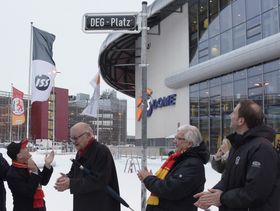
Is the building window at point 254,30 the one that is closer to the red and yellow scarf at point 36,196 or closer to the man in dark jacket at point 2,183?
the man in dark jacket at point 2,183

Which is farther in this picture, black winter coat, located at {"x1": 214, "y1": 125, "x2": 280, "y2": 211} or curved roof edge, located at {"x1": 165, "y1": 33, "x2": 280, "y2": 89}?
curved roof edge, located at {"x1": 165, "y1": 33, "x2": 280, "y2": 89}

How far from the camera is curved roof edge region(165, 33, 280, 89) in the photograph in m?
21.5

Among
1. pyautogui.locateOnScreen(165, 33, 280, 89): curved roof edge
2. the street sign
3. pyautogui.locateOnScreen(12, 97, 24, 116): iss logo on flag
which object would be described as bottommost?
pyautogui.locateOnScreen(12, 97, 24, 116): iss logo on flag

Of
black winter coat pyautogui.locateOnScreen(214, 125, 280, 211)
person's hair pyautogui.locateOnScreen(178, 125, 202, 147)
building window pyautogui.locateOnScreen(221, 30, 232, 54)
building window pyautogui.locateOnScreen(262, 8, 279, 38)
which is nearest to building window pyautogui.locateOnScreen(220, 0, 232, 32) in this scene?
building window pyautogui.locateOnScreen(221, 30, 232, 54)

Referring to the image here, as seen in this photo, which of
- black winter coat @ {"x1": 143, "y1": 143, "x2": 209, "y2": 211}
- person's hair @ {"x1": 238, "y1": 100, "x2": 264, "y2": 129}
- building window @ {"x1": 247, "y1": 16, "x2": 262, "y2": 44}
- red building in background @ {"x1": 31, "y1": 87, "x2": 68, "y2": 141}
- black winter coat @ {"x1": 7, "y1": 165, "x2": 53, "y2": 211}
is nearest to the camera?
person's hair @ {"x1": 238, "y1": 100, "x2": 264, "y2": 129}

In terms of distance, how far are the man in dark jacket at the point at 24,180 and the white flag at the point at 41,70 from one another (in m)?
11.1

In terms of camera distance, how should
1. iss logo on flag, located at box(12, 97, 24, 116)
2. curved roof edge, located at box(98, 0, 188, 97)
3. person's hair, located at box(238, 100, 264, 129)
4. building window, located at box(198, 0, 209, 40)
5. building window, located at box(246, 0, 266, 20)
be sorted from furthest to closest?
1. curved roof edge, located at box(98, 0, 188, 97)
2. building window, located at box(198, 0, 209, 40)
3. iss logo on flag, located at box(12, 97, 24, 116)
4. building window, located at box(246, 0, 266, 20)
5. person's hair, located at box(238, 100, 264, 129)

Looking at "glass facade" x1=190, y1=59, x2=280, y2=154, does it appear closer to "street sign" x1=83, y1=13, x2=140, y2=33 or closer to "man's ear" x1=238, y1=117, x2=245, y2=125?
"street sign" x1=83, y1=13, x2=140, y2=33

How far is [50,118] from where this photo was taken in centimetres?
9600

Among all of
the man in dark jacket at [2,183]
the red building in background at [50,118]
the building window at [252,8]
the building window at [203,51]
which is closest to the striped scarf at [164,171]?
the man in dark jacket at [2,183]

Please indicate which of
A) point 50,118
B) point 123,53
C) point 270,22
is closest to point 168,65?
point 123,53

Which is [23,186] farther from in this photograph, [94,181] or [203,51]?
[203,51]

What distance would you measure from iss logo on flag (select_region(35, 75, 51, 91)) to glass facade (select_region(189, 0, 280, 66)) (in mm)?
12105

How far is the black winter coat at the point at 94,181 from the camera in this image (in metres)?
3.99
